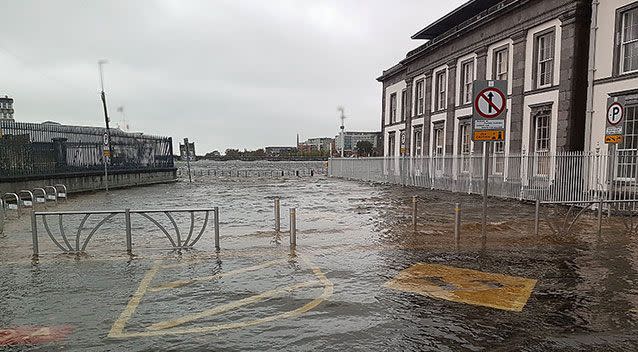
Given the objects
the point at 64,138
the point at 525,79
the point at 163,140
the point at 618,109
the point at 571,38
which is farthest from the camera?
the point at 163,140

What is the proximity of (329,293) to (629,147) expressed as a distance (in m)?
15.2

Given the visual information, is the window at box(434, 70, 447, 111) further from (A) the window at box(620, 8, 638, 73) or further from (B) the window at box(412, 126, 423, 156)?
(A) the window at box(620, 8, 638, 73)

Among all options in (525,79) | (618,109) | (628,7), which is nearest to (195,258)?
(618,109)

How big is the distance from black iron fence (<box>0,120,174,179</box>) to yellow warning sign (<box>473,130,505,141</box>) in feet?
60.5

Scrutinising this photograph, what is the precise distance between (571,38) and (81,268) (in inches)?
768

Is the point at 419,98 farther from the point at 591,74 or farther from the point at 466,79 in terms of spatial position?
the point at 591,74

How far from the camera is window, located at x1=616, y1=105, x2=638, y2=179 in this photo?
1547 cm

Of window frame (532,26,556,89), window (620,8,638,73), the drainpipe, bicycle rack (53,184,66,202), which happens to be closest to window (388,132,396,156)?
window frame (532,26,556,89)

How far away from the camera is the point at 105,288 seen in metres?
6.91

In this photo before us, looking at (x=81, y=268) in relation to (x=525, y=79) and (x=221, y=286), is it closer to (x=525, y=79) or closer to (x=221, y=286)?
(x=221, y=286)

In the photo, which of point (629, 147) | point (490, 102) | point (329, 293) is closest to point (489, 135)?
point (490, 102)

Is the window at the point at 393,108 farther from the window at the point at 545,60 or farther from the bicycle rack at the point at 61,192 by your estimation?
the bicycle rack at the point at 61,192

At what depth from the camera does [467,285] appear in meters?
7.02

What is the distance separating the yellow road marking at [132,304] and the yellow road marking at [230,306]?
37cm
